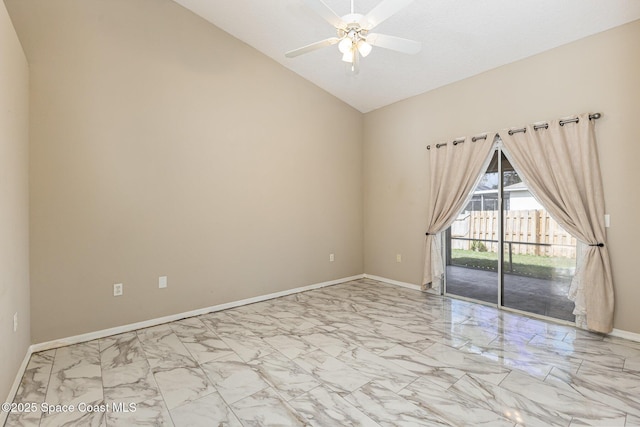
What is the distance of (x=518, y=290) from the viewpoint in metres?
3.78

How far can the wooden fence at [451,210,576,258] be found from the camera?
334cm

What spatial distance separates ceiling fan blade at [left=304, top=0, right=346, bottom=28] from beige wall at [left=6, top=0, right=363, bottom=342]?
78.2 inches

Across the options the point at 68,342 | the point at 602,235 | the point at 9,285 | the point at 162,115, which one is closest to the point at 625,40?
the point at 602,235

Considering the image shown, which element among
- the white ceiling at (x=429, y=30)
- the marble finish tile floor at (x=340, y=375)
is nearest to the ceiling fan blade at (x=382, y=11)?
the white ceiling at (x=429, y=30)

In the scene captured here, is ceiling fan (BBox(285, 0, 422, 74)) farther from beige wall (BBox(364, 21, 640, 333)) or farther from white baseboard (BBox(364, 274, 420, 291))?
white baseboard (BBox(364, 274, 420, 291))

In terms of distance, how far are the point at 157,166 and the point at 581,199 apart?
14.9ft

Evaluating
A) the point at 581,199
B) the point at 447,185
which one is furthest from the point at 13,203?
the point at 581,199

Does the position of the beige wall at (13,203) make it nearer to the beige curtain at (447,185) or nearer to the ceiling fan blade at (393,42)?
the ceiling fan blade at (393,42)

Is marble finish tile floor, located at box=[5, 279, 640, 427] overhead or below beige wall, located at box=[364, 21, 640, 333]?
below

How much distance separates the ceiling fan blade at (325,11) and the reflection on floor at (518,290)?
3544mm

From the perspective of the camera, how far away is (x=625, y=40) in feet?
9.23

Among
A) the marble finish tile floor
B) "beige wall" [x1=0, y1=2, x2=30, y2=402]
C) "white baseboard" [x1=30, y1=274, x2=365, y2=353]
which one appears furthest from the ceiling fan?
"white baseboard" [x1=30, y1=274, x2=365, y2=353]

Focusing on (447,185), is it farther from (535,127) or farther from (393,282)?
(393,282)

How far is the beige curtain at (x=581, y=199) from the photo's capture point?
291 cm
